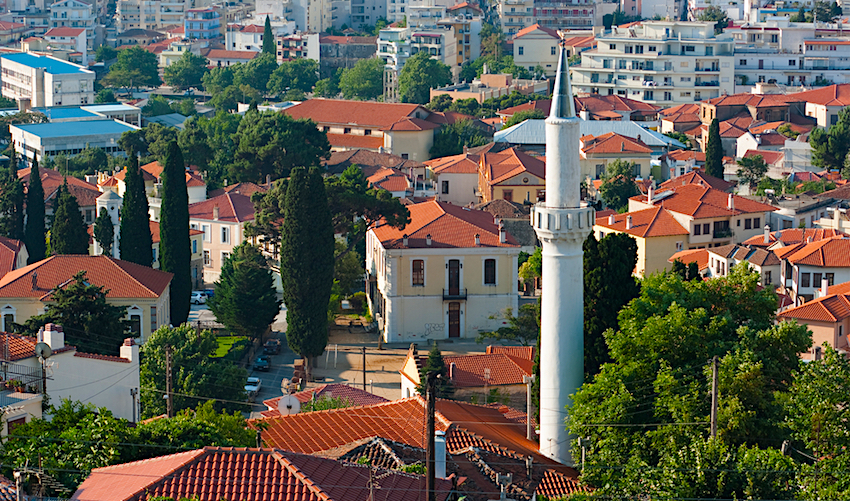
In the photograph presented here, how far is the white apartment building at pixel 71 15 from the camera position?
184250 mm

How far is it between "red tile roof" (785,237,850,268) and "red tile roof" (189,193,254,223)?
82.9 feet

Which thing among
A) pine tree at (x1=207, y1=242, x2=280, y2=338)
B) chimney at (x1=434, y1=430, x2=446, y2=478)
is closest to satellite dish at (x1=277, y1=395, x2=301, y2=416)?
chimney at (x1=434, y1=430, x2=446, y2=478)

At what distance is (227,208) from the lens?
70000mm

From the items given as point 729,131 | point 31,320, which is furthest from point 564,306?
point 729,131

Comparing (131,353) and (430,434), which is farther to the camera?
(131,353)

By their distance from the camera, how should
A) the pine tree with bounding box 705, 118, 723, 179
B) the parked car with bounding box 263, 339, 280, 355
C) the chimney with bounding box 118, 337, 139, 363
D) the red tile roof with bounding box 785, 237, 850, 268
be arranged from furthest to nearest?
the pine tree with bounding box 705, 118, 723, 179, the red tile roof with bounding box 785, 237, 850, 268, the parked car with bounding box 263, 339, 280, 355, the chimney with bounding box 118, 337, 139, 363

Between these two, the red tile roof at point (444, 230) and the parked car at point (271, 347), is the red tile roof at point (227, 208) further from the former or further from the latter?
the parked car at point (271, 347)

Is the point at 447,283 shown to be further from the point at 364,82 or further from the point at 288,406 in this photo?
the point at 364,82

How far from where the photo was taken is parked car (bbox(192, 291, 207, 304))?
64.6 m

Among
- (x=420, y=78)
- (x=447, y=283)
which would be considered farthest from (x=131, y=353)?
(x=420, y=78)

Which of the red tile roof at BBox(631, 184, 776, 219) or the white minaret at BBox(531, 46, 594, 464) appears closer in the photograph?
the white minaret at BBox(531, 46, 594, 464)

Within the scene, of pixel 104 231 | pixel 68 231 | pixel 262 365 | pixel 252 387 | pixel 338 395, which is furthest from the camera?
pixel 104 231

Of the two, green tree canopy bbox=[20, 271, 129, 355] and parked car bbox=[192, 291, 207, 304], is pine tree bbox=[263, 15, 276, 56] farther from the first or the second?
green tree canopy bbox=[20, 271, 129, 355]

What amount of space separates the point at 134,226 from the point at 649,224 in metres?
21.7
